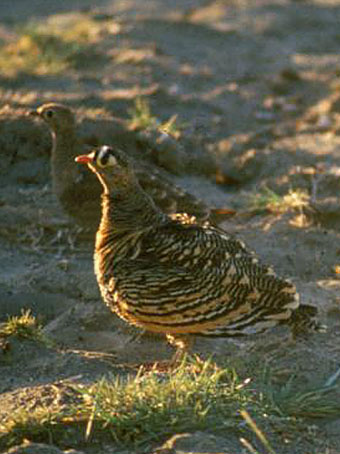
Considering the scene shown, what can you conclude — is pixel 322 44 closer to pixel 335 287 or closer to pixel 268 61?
pixel 268 61

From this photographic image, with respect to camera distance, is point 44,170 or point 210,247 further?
point 44,170

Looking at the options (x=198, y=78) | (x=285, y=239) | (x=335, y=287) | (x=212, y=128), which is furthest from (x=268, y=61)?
(x=335, y=287)

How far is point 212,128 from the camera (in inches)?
412

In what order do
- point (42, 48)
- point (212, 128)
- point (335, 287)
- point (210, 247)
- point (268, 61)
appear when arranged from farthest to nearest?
1. point (268, 61)
2. point (42, 48)
3. point (212, 128)
4. point (335, 287)
5. point (210, 247)

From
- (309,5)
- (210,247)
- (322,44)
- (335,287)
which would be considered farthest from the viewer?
(309,5)

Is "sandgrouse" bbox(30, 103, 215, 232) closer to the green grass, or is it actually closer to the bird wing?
the bird wing

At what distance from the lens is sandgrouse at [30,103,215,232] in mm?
7086

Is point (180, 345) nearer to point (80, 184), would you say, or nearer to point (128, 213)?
point (128, 213)

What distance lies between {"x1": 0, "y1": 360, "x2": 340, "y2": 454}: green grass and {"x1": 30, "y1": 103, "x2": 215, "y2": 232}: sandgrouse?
2.33 m

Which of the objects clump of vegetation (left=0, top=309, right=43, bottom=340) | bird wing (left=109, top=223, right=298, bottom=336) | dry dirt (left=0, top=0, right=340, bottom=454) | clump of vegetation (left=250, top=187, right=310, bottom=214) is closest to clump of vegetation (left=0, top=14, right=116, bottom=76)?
dry dirt (left=0, top=0, right=340, bottom=454)

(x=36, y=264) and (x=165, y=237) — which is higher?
(x=165, y=237)

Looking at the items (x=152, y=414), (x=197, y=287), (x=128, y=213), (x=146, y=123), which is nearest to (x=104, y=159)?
(x=128, y=213)

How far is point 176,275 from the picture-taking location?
531 cm

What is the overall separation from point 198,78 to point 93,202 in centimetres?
505
